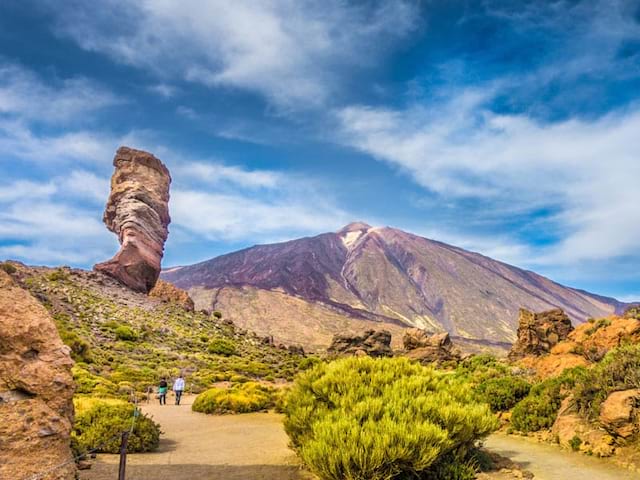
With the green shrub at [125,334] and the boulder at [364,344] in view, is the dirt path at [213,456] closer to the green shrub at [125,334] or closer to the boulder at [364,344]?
the green shrub at [125,334]

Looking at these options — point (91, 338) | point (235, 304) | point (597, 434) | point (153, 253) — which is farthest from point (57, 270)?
point (235, 304)

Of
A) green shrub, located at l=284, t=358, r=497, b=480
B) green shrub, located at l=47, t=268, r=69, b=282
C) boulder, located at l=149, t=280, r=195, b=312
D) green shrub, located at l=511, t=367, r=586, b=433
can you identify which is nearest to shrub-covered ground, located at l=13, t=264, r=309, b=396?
green shrub, located at l=47, t=268, r=69, b=282

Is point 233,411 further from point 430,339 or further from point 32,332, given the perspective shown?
point 430,339

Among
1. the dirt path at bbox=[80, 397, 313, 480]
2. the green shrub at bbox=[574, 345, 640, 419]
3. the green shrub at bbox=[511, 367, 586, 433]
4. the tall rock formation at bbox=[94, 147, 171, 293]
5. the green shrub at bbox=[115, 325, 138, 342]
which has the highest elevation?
the tall rock formation at bbox=[94, 147, 171, 293]

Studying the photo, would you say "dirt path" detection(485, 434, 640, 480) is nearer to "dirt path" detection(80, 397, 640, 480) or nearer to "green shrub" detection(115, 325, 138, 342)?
"dirt path" detection(80, 397, 640, 480)

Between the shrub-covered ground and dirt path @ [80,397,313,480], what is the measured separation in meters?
8.55

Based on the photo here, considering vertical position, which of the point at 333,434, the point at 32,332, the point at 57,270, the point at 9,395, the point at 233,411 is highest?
the point at 57,270

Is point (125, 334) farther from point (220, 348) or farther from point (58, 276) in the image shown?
point (58, 276)

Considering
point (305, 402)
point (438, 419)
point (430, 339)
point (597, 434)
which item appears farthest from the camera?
point (430, 339)

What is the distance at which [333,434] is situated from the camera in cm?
648

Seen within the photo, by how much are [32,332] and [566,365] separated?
19186mm

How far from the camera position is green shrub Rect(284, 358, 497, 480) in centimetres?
623

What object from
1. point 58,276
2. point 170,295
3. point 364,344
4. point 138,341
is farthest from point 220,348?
point 58,276

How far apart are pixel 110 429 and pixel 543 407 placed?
1113 centimetres
